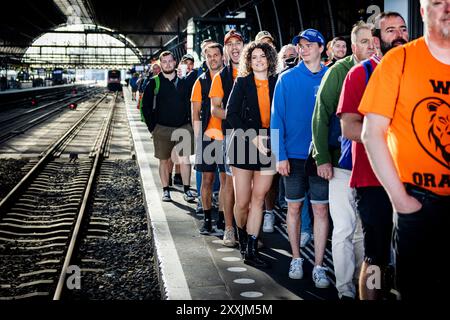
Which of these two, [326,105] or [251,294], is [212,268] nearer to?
[251,294]

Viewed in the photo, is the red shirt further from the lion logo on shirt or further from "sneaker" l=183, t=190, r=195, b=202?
"sneaker" l=183, t=190, r=195, b=202

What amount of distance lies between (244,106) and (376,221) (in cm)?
195

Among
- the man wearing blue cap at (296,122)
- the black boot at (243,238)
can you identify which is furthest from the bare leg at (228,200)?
the man wearing blue cap at (296,122)

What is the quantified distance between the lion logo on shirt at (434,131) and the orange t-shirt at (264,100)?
268 centimetres

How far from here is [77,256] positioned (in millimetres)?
6285

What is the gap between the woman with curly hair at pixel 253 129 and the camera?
500 centimetres

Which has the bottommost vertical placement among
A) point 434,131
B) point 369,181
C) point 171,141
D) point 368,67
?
point 171,141

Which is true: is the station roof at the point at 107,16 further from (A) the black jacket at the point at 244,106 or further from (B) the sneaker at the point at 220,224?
(A) the black jacket at the point at 244,106

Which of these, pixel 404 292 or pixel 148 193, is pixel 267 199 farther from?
pixel 404 292

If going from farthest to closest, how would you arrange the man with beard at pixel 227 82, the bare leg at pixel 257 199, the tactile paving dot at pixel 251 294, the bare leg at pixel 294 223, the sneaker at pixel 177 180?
the sneaker at pixel 177 180 < the man with beard at pixel 227 82 < the bare leg at pixel 257 199 < the bare leg at pixel 294 223 < the tactile paving dot at pixel 251 294

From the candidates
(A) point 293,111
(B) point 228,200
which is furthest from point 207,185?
(A) point 293,111

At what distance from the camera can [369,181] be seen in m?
3.33

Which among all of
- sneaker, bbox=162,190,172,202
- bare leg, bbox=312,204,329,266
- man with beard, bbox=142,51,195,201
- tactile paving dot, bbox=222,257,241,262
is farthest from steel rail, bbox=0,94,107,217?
bare leg, bbox=312,204,329,266

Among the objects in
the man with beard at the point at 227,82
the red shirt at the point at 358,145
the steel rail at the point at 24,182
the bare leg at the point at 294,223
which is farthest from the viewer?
the steel rail at the point at 24,182
